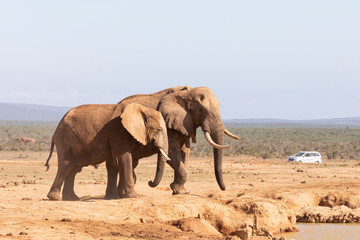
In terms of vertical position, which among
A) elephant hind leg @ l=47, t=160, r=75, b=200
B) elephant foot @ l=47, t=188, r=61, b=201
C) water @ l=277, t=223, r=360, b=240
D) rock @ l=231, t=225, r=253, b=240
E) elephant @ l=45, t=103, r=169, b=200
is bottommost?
water @ l=277, t=223, r=360, b=240

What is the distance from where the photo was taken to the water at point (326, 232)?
1694 centimetres

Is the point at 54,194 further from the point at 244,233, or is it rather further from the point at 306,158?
the point at 306,158

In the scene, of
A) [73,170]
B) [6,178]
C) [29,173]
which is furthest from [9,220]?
[29,173]

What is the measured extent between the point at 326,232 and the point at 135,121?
19.1ft

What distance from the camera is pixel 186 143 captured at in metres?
18.7

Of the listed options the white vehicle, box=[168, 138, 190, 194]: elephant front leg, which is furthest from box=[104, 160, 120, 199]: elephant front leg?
the white vehicle

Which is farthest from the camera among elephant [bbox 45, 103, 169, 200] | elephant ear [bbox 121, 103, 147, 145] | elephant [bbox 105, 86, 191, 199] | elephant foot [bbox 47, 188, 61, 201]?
elephant [bbox 105, 86, 191, 199]

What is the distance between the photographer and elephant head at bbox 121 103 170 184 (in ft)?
54.2

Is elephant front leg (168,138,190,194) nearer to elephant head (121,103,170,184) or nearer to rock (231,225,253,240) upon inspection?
elephant head (121,103,170,184)

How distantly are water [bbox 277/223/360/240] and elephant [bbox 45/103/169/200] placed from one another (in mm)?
4059

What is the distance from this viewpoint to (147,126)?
16781 millimetres

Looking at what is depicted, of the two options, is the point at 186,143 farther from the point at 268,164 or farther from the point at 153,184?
the point at 268,164

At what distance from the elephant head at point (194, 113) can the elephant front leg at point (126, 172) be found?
170 centimetres

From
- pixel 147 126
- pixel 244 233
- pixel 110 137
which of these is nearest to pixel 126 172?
pixel 110 137
